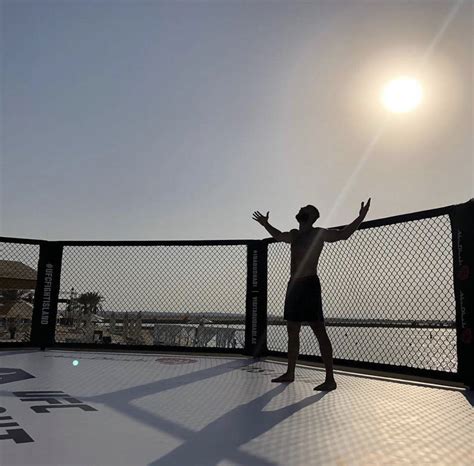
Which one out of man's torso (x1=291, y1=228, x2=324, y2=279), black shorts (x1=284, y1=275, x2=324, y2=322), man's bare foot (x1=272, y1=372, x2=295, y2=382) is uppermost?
man's torso (x1=291, y1=228, x2=324, y2=279)

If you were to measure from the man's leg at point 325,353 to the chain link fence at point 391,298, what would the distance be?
0.89 m

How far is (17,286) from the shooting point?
7242 millimetres

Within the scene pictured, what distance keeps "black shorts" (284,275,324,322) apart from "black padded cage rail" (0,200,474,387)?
1.01 metres

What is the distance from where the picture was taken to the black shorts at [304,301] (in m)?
2.83

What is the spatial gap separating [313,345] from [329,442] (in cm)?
261

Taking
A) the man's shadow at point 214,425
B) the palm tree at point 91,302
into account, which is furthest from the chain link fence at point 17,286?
the man's shadow at point 214,425

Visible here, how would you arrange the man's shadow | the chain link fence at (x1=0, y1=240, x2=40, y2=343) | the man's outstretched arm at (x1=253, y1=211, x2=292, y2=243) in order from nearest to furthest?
the man's shadow → the man's outstretched arm at (x1=253, y1=211, x2=292, y2=243) → the chain link fence at (x1=0, y1=240, x2=40, y2=343)

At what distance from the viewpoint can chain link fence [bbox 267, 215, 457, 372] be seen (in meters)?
3.21

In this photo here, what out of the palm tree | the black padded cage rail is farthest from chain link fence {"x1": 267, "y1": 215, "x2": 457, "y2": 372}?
the palm tree

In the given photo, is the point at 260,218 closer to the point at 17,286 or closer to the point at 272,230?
the point at 272,230

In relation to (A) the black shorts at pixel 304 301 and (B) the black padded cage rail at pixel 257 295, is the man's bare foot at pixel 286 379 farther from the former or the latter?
(B) the black padded cage rail at pixel 257 295

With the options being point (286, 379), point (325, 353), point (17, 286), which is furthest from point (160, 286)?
point (17, 286)

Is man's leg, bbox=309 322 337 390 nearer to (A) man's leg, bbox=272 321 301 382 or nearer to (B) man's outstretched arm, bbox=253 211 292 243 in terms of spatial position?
(A) man's leg, bbox=272 321 301 382

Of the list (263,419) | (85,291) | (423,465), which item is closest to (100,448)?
(263,419)
